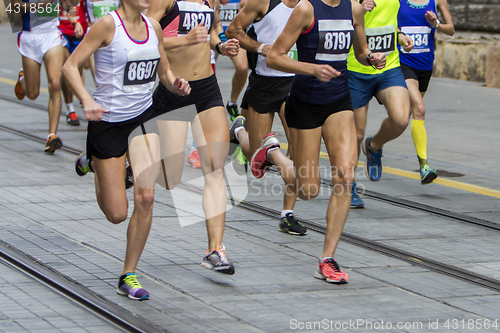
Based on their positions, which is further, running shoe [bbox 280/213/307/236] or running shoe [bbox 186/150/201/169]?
running shoe [bbox 186/150/201/169]

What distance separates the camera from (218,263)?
17.0ft

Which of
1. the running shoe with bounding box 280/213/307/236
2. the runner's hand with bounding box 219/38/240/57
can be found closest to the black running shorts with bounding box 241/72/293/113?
the runner's hand with bounding box 219/38/240/57

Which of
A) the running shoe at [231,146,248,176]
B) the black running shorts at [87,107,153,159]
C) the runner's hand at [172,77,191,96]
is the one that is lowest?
the running shoe at [231,146,248,176]

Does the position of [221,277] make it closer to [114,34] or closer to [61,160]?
[114,34]

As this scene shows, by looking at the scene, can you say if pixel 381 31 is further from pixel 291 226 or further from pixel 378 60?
pixel 291 226

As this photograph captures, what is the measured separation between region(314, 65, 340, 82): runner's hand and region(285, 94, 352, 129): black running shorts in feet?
0.90

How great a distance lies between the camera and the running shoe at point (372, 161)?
8109 millimetres

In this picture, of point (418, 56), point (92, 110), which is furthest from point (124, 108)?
point (418, 56)

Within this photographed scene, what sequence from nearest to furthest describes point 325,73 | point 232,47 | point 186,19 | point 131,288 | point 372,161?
point 131,288 → point 325,73 → point 186,19 → point 232,47 → point 372,161

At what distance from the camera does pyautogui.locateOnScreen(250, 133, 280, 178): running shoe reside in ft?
21.4

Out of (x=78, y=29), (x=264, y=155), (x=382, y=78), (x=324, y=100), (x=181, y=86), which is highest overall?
(x=181, y=86)

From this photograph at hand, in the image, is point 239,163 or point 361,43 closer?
point 361,43

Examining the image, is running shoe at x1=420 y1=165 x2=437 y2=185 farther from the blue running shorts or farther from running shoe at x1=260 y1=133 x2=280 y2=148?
running shoe at x1=260 y1=133 x2=280 y2=148

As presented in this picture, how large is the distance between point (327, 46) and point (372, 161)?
293 cm
